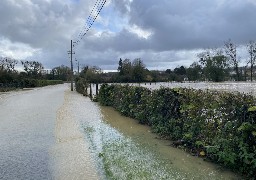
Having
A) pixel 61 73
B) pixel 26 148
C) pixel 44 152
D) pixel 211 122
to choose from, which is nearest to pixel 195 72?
pixel 61 73

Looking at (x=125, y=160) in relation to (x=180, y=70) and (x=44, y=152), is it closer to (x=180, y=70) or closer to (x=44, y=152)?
(x=44, y=152)

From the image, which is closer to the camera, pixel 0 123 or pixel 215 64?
pixel 0 123

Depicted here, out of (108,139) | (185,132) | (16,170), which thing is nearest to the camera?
(16,170)

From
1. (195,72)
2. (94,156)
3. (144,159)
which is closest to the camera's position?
(144,159)

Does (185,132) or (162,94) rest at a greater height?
(162,94)

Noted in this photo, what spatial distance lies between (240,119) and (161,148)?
10.3ft

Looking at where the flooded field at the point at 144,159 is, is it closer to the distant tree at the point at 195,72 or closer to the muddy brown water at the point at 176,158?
the muddy brown water at the point at 176,158

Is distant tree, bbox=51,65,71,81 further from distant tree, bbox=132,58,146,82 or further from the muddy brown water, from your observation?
the muddy brown water

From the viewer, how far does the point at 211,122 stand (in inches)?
355

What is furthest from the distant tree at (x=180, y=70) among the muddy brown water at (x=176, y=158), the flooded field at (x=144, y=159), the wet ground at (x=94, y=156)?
the flooded field at (x=144, y=159)

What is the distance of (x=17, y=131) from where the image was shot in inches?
568

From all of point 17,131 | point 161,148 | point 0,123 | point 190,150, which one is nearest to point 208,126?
point 190,150

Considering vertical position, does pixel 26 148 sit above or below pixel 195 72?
below

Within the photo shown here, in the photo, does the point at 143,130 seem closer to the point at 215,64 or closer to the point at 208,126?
the point at 208,126
